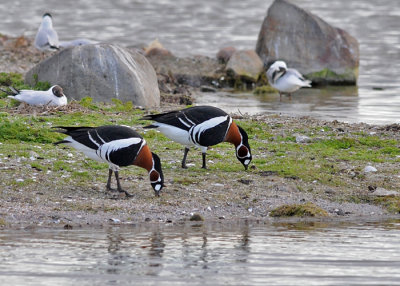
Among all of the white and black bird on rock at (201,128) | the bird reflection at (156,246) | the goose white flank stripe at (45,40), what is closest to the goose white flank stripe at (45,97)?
the white and black bird on rock at (201,128)

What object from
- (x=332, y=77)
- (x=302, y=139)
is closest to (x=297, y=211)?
(x=302, y=139)

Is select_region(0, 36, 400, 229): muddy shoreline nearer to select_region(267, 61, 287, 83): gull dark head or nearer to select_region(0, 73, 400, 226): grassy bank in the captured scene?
select_region(0, 73, 400, 226): grassy bank

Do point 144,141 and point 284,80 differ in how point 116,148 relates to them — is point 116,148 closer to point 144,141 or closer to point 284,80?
point 144,141

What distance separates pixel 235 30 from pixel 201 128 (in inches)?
849

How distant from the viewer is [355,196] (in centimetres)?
1057

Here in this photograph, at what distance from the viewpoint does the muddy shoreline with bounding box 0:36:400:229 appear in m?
9.52

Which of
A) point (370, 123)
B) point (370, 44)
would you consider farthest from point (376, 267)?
point (370, 44)

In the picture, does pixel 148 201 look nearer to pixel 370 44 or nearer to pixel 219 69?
pixel 219 69

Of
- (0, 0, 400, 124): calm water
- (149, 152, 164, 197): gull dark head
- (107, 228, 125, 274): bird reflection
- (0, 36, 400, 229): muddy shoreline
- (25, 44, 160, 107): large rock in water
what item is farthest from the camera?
(0, 0, 400, 124): calm water

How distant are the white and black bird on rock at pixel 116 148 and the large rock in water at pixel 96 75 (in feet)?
17.9

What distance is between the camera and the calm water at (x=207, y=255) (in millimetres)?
7203

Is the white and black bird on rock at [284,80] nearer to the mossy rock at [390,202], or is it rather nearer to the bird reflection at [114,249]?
the mossy rock at [390,202]

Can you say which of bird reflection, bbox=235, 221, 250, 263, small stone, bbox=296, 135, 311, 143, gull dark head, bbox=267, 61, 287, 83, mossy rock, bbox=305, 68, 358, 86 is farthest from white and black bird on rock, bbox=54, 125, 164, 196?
mossy rock, bbox=305, 68, 358, 86

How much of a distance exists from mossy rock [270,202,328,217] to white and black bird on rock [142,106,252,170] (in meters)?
1.53
